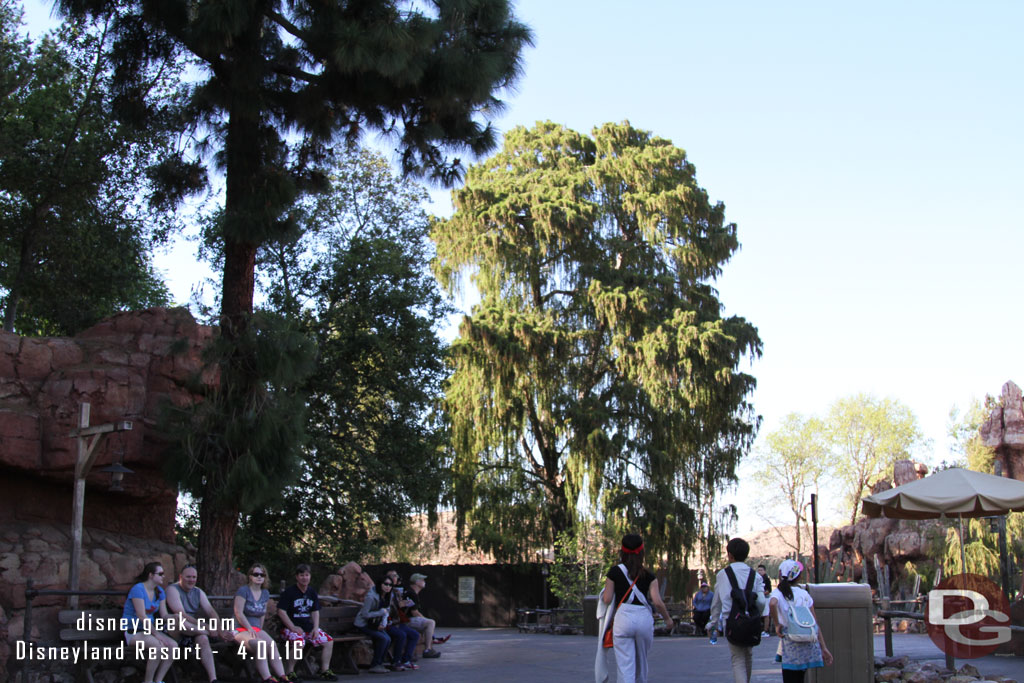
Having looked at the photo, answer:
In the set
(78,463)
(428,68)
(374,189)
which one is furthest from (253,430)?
(374,189)

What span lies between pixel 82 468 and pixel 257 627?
296cm

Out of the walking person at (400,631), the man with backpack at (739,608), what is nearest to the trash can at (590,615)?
the walking person at (400,631)

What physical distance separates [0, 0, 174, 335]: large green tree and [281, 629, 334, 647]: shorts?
10257 millimetres

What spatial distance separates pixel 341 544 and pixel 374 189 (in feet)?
31.5

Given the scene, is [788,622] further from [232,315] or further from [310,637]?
[232,315]

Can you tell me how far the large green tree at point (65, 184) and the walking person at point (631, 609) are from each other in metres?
13.9

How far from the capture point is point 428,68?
1441cm

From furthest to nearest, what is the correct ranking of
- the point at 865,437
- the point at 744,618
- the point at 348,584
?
1. the point at 865,437
2. the point at 348,584
3. the point at 744,618

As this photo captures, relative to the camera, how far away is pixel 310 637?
12.4 meters

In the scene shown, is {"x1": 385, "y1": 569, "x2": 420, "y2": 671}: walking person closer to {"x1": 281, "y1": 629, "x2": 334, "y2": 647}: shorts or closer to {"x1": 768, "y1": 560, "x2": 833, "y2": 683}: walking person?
{"x1": 281, "y1": 629, "x2": 334, "y2": 647}: shorts

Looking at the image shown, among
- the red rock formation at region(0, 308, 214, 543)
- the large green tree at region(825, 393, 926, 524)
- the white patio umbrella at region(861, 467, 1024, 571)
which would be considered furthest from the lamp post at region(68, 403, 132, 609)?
the large green tree at region(825, 393, 926, 524)

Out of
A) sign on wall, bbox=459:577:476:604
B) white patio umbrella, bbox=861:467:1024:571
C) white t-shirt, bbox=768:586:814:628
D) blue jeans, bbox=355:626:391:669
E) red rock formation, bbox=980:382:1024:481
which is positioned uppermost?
red rock formation, bbox=980:382:1024:481

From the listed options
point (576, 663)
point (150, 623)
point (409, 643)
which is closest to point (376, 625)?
point (409, 643)

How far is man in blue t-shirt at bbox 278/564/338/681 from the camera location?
1227 centimetres
